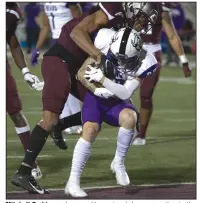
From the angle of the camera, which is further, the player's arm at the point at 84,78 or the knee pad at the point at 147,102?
the knee pad at the point at 147,102

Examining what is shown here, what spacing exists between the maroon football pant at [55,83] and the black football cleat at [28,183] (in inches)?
22.1

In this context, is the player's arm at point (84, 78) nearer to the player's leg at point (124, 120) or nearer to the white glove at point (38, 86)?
the player's leg at point (124, 120)

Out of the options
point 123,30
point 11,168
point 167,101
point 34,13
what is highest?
point 123,30

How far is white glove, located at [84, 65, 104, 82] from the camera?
21.0ft

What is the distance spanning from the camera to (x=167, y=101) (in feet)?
44.9

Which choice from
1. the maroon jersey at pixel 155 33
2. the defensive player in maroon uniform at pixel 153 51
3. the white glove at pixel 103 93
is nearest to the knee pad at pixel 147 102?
the defensive player in maroon uniform at pixel 153 51

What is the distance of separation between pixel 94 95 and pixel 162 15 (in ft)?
9.55

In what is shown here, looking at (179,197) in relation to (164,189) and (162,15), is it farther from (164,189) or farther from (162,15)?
(162,15)

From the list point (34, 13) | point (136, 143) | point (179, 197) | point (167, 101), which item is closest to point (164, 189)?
point (179, 197)

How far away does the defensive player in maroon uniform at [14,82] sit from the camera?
23.2 feet

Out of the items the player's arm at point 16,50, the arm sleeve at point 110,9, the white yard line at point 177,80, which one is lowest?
the white yard line at point 177,80

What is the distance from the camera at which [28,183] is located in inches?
257

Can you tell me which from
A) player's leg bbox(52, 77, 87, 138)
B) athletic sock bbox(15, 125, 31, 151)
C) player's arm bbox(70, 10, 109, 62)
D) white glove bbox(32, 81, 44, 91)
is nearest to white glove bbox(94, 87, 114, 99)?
player's arm bbox(70, 10, 109, 62)
